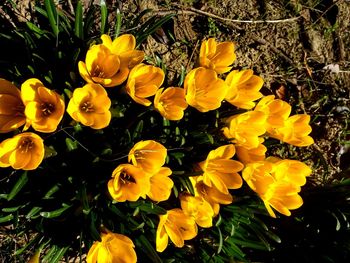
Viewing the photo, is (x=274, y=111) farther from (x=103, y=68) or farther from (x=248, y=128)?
(x=103, y=68)

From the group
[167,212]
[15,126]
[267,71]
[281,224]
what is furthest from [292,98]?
[15,126]

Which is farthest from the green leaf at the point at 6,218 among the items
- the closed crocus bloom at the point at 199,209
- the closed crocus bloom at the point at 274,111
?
the closed crocus bloom at the point at 274,111

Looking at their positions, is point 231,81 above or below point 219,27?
above

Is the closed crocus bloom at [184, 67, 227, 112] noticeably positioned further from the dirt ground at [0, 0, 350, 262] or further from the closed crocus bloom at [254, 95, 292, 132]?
the dirt ground at [0, 0, 350, 262]

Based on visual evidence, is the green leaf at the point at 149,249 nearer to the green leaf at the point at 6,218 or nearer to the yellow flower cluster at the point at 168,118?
the yellow flower cluster at the point at 168,118

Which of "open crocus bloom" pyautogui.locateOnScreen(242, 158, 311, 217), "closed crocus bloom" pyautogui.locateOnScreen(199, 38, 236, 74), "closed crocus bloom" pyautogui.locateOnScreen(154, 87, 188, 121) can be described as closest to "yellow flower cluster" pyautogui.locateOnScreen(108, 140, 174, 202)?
"closed crocus bloom" pyautogui.locateOnScreen(154, 87, 188, 121)

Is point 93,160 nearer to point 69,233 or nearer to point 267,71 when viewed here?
point 69,233
